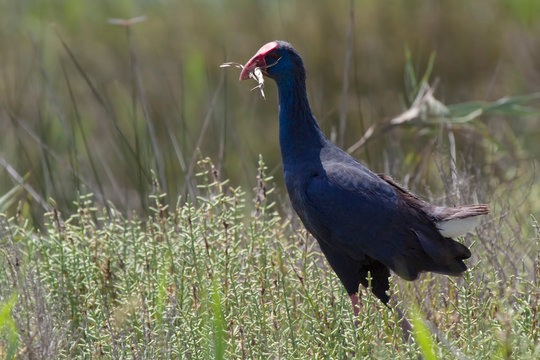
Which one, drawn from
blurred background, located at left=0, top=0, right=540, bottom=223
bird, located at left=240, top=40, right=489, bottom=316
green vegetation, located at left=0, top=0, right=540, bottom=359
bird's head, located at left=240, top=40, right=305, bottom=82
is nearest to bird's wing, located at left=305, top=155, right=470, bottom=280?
bird, located at left=240, top=40, right=489, bottom=316

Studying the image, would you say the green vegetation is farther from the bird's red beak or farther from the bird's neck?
the bird's red beak

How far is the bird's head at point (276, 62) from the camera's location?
285 cm

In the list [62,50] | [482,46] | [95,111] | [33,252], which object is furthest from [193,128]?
[33,252]

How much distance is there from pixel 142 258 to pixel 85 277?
0.81 ft

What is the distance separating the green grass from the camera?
2.22 meters

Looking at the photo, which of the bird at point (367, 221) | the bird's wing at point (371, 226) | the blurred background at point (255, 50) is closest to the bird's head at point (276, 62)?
the bird at point (367, 221)

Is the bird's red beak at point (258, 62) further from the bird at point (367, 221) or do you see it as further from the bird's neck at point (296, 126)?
the bird at point (367, 221)

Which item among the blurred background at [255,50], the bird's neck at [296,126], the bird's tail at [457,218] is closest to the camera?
the bird's tail at [457,218]

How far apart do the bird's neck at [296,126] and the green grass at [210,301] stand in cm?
12

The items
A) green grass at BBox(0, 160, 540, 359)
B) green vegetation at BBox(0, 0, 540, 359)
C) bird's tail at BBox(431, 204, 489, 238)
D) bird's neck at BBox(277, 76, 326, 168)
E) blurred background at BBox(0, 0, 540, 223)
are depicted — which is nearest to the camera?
green grass at BBox(0, 160, 540, 359)

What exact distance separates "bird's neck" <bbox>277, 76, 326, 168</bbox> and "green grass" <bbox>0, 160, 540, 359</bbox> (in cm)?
12

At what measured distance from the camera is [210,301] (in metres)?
2.40

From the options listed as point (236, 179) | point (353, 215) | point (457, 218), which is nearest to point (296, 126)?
point (353, 215)

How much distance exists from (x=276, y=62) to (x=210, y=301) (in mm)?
895
